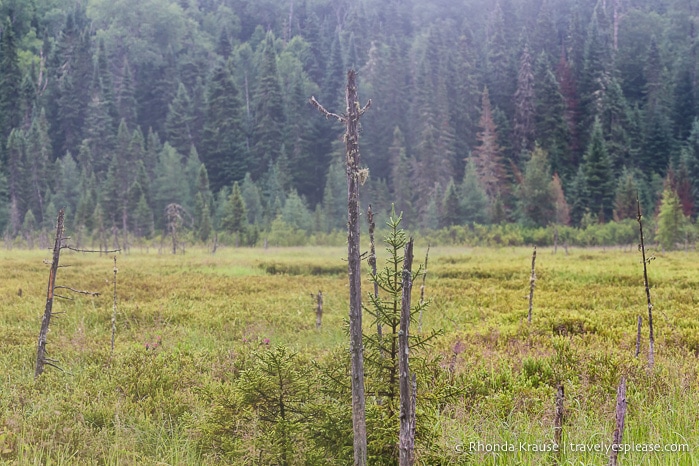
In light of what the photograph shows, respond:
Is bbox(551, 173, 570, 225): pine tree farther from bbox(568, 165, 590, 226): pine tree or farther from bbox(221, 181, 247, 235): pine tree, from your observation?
bbox(221, 181, 247, 235): pine tree

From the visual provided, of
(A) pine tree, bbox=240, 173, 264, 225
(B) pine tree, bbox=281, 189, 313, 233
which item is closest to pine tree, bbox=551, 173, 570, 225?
(B) pine tree, bbox=281, 189, 313, 233

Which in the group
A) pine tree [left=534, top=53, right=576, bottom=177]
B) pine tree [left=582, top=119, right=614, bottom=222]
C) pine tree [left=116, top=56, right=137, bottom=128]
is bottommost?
pine tree [left=582, top=119, right=614, bottom=222]

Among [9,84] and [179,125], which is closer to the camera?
[9,84]

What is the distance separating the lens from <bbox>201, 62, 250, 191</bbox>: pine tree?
2876 inches

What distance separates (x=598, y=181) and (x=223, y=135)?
46.1m

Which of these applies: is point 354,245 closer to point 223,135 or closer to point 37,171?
point 37,171

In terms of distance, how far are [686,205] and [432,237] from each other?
23.6m

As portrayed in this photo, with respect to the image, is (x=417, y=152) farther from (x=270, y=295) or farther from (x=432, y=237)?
(x=270, y=295)

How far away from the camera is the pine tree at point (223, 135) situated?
73.1 m

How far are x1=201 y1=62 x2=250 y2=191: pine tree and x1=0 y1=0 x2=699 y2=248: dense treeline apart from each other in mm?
237

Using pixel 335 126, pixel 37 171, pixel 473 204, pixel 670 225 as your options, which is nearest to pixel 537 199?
pixel 473 204

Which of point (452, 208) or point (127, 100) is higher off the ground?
point (127, 100)

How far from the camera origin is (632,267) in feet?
74.7

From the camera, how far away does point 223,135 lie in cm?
7431
